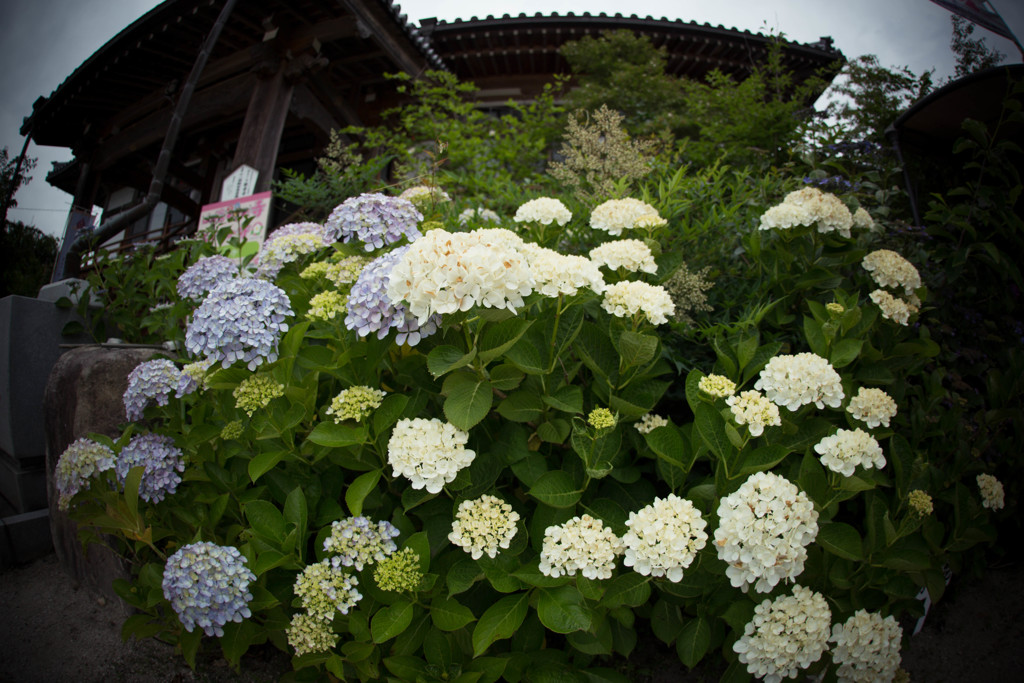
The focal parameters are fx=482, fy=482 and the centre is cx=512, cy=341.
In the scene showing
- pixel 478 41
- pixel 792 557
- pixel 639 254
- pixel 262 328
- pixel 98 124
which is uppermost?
pixel 478 41

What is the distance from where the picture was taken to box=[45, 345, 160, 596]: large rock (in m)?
1.79

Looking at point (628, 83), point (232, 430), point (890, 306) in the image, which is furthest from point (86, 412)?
point (628, 83)

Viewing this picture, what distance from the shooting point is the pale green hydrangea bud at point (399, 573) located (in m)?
1.04

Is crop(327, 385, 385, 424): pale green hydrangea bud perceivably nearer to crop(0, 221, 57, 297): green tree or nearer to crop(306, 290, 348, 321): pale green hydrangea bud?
crop(306, 290, 348, 321): pale green hydrangea bud

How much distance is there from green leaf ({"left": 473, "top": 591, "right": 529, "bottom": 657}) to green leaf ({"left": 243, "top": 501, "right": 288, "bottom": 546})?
0.53 m

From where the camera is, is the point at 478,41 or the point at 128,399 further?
the point at 478,41

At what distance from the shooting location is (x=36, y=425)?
2.40 m

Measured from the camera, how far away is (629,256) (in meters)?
1.40

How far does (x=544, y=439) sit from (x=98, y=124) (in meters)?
9.03

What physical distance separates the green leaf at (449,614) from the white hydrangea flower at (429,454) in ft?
0.96

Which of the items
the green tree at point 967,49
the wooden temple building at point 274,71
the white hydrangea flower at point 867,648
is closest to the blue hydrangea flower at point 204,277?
the white hydrangea flower at point 867,648

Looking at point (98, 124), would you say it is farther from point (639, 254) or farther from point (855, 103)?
point (855, 103)

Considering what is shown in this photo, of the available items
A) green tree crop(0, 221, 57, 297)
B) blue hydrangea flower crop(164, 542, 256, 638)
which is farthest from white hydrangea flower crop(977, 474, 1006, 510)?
green tree crop(0, 221, 57, 297)

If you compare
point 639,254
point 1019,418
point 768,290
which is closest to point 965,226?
point 1019,418
